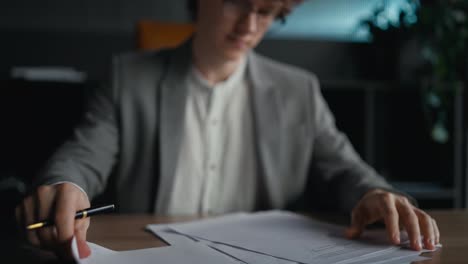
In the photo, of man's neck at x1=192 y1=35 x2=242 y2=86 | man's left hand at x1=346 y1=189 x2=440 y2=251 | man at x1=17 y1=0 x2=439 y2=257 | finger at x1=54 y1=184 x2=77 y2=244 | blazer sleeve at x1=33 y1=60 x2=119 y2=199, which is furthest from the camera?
man's neck at x1=192 y1=35 x2=242 y2=86

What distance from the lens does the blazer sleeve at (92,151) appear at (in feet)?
2.68

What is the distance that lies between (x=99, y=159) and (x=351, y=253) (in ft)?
2.15

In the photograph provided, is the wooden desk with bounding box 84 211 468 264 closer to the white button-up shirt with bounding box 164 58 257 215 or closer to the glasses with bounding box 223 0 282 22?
the white button-up shirt with bounding box 164 58 257 215

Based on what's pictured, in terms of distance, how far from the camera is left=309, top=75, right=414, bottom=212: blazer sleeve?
100cm

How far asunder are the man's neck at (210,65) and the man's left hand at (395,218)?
615 mm

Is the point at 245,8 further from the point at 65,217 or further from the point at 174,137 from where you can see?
the point at 65,217

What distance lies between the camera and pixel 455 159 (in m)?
1.97

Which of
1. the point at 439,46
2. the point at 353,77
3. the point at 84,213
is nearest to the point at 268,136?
the point at 84,213

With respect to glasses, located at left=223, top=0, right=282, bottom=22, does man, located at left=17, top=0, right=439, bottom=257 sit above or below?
below

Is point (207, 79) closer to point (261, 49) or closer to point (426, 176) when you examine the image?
point (261, 49)

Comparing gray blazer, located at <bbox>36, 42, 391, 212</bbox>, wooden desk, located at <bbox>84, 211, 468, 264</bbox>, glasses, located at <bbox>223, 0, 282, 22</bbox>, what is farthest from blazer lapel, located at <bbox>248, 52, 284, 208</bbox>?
wooden desk, located at <bbox>84, 211, 468, 264</bbox>

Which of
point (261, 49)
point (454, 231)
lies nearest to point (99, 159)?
point (454, 231)

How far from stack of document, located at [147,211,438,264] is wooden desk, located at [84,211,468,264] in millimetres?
30

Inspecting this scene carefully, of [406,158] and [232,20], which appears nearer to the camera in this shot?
[232,20]
